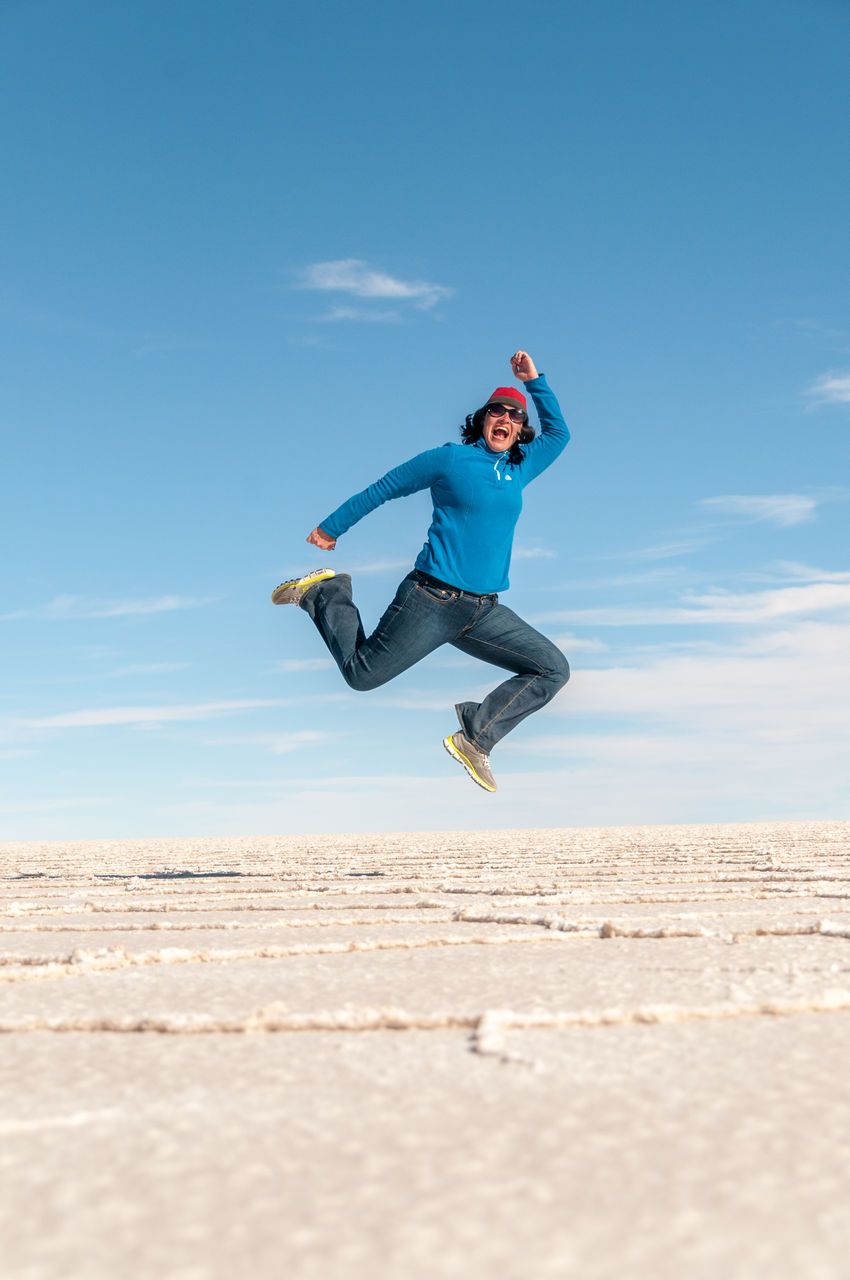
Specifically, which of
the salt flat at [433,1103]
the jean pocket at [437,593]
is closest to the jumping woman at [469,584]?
the jean pocket at [437,593]

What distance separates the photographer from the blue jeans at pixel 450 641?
4.36m

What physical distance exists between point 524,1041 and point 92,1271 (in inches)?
25.8

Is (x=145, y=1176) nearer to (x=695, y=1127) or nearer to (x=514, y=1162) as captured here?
(x=514, y=1162)

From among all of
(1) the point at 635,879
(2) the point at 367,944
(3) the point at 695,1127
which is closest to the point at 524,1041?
(3) the point at 695,1127

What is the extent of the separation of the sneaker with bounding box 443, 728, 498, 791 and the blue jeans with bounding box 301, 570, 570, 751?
35 millimetres

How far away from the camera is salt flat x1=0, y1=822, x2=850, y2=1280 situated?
74cm

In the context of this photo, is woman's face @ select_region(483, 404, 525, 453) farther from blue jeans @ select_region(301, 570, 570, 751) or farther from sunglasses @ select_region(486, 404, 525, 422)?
blue jeans @ select_region(301, 570, 570, 751)

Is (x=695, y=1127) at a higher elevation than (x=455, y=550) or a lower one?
lower

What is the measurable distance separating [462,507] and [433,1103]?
3523mm

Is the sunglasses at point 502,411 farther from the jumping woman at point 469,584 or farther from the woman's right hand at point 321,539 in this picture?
the woman's right hand at point 321,539

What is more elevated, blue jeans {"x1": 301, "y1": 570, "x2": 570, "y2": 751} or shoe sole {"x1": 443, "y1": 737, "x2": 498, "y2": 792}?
blue jeans {"x1": 301, "y1": 570, "x2": 570, "y2": 751}

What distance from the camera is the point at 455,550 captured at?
4375 mm

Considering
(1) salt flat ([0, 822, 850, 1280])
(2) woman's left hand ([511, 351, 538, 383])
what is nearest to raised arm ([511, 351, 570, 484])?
(2) woman's left hand ([511, 351, 538, 383])

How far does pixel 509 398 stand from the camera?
462 centimetres
